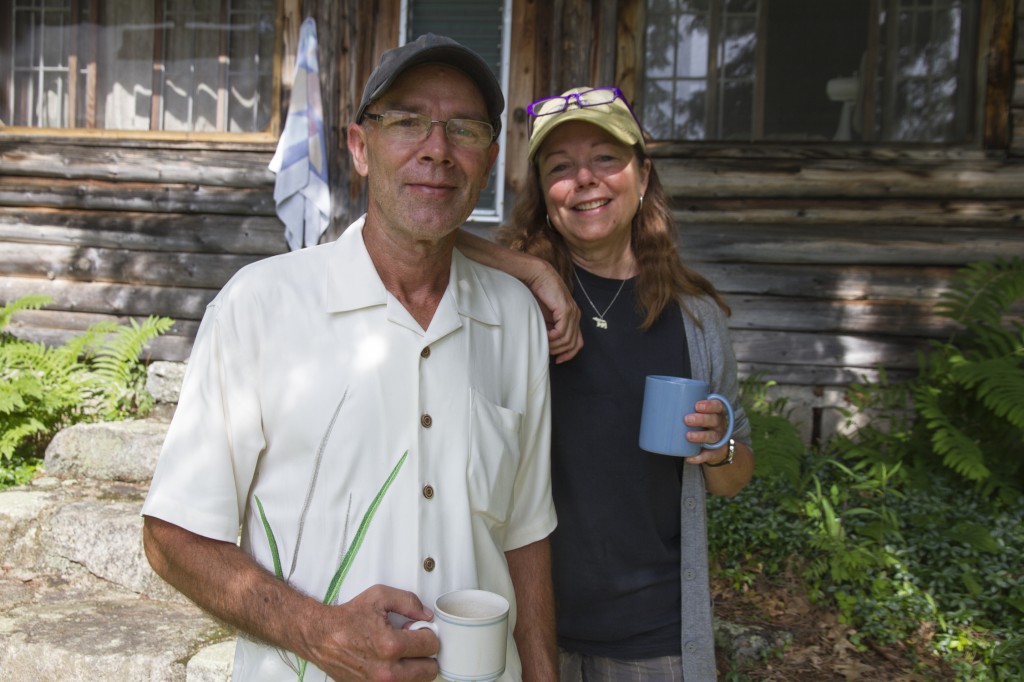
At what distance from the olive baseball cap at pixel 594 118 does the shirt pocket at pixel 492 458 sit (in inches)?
31.2

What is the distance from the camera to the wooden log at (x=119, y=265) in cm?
545

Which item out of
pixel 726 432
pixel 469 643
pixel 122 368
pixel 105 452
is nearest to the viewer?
pixel 469 643

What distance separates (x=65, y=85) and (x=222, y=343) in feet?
17.6

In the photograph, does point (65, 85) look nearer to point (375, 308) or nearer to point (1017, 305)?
point (375, 308)

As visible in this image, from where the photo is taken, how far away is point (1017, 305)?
4664mm

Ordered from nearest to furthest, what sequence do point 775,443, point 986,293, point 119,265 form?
point 775,443, point 986,293, point 119,265

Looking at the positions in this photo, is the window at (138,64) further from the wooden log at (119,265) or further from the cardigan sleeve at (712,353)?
the cardigan sleeve at (712,353)

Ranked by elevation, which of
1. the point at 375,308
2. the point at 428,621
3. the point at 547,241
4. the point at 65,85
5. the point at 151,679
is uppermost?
the point at 65,85

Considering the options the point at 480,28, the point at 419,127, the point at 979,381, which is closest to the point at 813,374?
the point at 979,381

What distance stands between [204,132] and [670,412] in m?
4.77

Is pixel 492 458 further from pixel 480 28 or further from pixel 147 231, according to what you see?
pixel 147 231

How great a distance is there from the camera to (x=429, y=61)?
5.07 ft

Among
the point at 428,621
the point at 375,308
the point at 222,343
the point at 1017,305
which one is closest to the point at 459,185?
the point at 375,308

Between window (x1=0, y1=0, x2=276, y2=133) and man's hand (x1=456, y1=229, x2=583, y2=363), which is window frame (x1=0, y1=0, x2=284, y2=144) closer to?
window (x1=0, y1=0, x2=276, y2=133)
